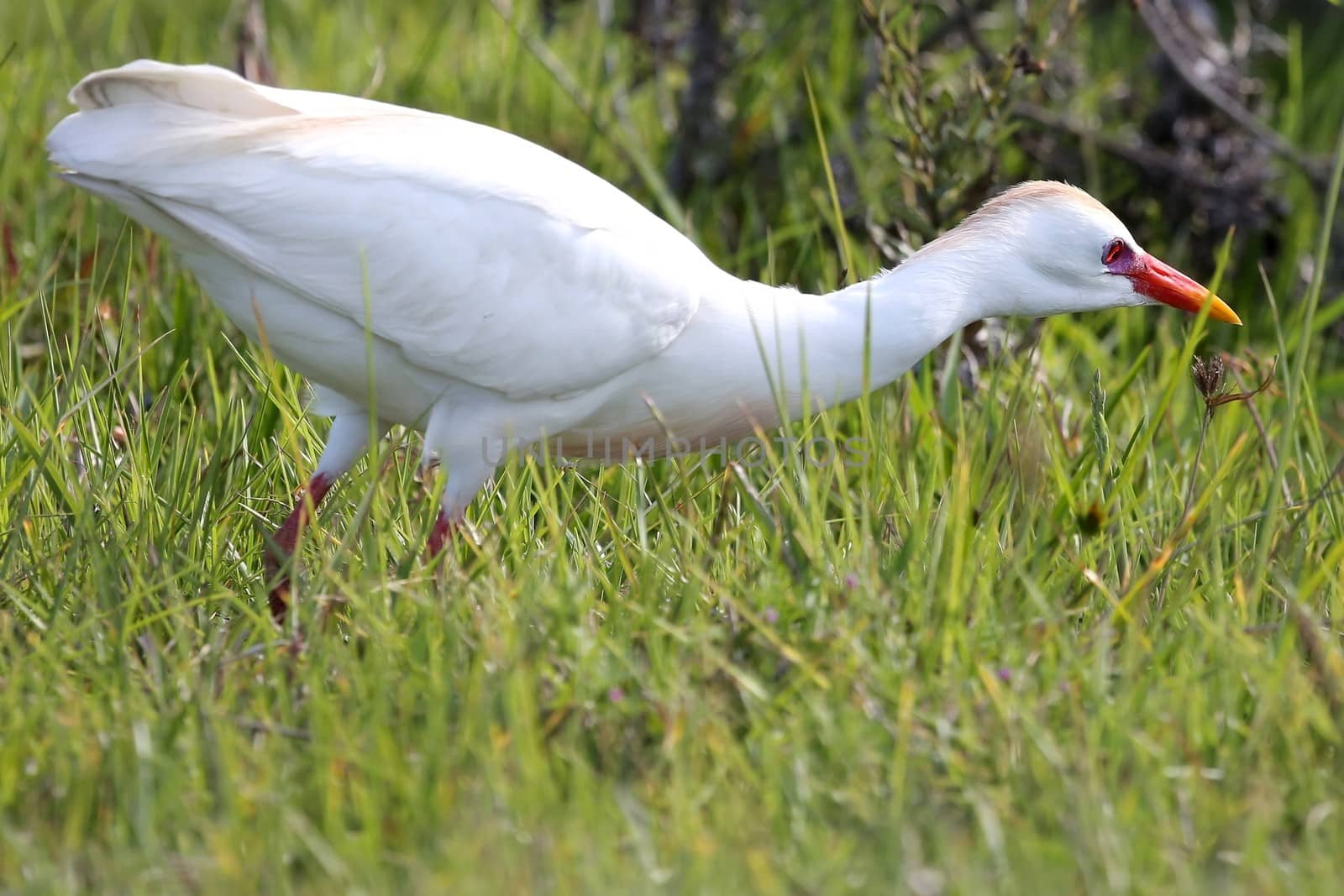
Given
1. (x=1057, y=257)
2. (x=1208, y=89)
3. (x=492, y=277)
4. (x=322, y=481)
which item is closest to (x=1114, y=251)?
(x=1057, y=257)

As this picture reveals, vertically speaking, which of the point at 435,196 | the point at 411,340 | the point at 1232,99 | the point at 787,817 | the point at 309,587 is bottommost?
the point at 787,817

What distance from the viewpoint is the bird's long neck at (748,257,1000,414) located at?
2.92 meters

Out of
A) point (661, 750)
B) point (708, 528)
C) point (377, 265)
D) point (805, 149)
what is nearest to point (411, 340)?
point (377, 265)

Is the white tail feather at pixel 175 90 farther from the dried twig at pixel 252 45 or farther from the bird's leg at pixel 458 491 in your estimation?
the dried twig at pixel 252 45

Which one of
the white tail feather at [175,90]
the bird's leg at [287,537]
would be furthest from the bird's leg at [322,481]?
the white tail feather at [175,90]

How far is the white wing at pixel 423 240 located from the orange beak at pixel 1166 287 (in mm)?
850

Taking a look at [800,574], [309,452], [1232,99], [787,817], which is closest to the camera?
[787,817]

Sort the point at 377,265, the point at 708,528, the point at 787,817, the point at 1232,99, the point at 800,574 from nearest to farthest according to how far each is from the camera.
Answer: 1. the point at 787,817
2. the point at 800,574
3. the point at 377,265
4. the point at 708,528
5. the point at 1232,99

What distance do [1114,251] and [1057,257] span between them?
12cm

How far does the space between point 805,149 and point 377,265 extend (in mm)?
2423

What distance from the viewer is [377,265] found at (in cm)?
285

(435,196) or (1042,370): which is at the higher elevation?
(435,196)

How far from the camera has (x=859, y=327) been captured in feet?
9.61

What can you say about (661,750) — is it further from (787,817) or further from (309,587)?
(309,587)
